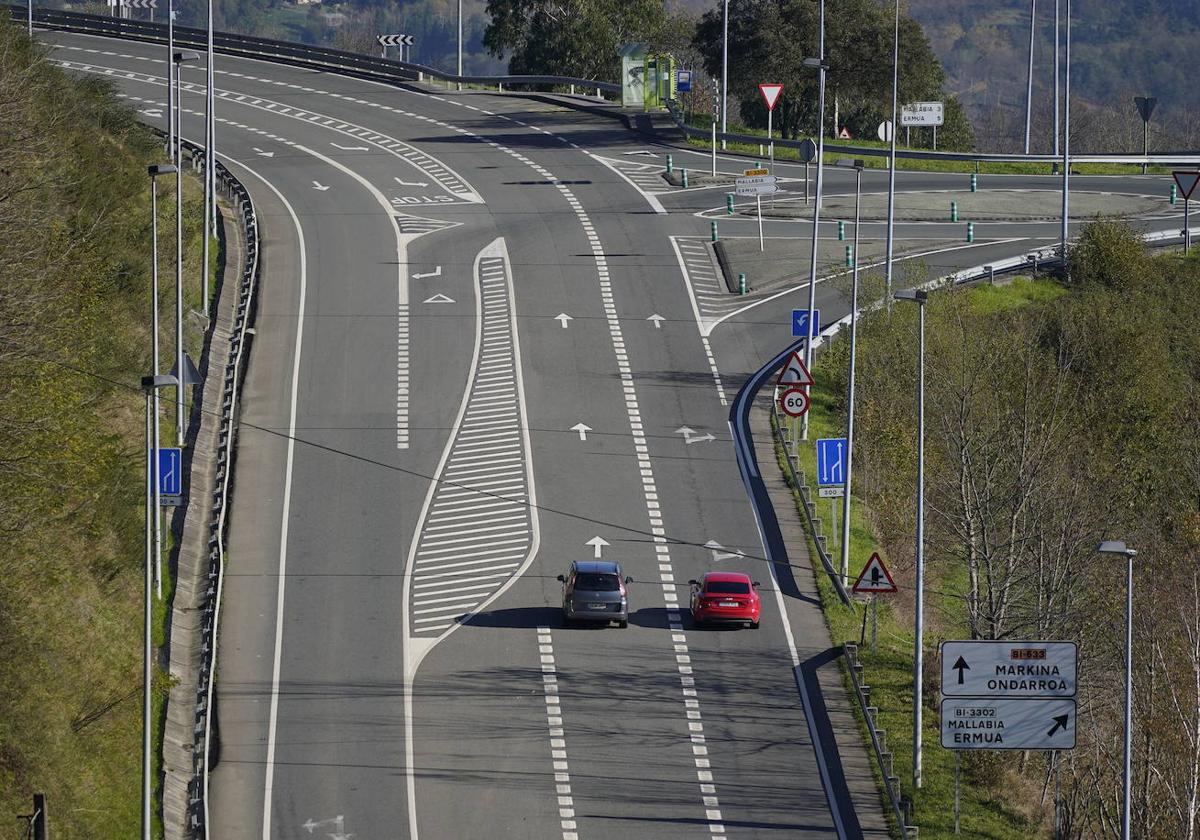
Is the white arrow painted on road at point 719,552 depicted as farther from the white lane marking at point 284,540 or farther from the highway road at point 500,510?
the white lane marking at point 284,540

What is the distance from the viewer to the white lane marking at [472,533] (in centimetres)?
4322

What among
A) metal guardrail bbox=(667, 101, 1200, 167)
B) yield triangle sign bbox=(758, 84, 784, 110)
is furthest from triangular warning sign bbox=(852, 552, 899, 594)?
metal guardrail bbox=(667, 101, 1200, 167)

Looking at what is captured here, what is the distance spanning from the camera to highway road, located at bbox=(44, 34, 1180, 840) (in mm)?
36969

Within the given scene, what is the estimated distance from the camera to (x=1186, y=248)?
242ft

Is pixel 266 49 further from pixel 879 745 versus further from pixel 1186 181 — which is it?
pixel 879 745

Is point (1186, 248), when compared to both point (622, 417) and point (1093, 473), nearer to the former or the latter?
point (1093, 473)

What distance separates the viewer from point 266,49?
368 feet

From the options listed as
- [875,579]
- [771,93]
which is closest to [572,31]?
[771,93]

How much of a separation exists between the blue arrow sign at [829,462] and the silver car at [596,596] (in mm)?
7104

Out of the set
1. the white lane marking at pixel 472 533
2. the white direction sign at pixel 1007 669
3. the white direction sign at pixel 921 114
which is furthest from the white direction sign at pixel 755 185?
the white direction sign at pixel 1007 669

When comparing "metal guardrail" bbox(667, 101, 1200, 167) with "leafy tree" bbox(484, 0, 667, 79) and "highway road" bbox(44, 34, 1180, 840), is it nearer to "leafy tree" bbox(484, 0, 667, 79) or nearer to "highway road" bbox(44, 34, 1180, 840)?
"highway road" bbox(44, 34, 1180, 840)

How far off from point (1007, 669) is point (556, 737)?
9.83m

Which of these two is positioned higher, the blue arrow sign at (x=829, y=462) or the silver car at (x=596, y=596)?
the blue arrow sign at (x=829, y=462)

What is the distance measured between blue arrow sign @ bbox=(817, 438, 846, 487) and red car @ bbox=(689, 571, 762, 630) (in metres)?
5.20
